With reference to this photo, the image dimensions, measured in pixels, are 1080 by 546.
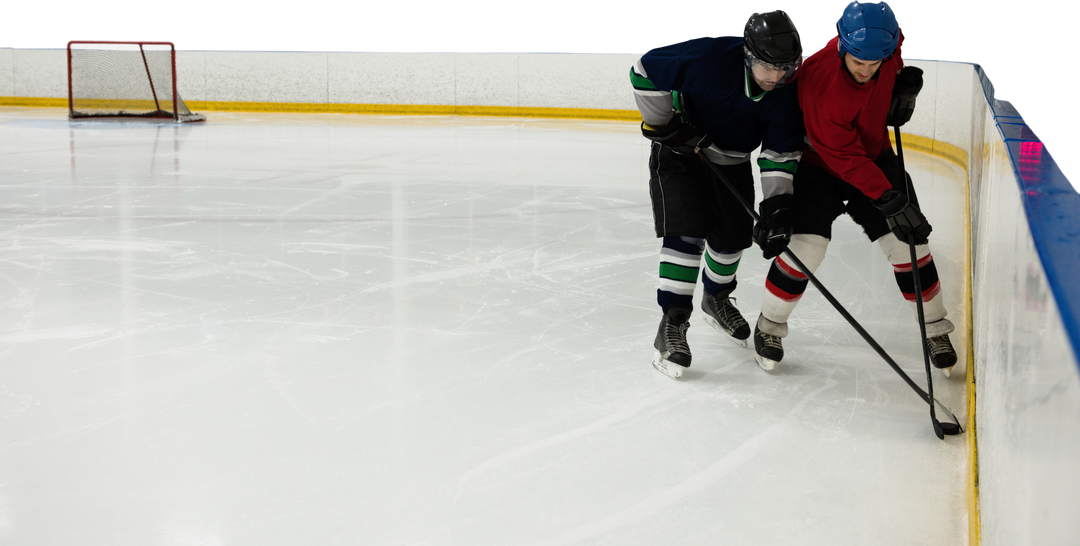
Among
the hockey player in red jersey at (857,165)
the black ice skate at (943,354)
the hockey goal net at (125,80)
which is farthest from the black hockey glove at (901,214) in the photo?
the hockey goal net at (125,80)

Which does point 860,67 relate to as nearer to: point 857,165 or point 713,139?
point 857,165

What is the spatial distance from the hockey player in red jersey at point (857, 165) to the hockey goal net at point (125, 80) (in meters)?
8.44

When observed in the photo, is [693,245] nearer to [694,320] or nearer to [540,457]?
[694,320]

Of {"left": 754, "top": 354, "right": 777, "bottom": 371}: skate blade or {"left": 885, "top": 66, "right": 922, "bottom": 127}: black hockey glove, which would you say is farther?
{"left": 754, "top": 354, "right": 777, "bottom": 371}: skate blade

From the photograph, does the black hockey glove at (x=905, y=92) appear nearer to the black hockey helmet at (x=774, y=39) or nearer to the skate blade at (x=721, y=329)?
the black hockey helmet at (x=774, y=39)

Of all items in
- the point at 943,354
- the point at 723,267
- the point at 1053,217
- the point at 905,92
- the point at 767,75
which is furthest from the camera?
the point at 723,267

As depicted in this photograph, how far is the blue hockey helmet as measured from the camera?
1992mm

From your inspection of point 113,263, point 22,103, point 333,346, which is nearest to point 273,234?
point 113,263

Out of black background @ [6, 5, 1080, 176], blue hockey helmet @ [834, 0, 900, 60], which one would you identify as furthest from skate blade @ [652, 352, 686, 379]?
black background @ [6, 5, 1080, 176]

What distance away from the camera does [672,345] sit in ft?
7.87

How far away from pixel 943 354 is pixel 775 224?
58 cm

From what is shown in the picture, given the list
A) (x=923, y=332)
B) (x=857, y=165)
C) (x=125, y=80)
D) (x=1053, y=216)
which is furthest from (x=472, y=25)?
(x=1053, y=216)

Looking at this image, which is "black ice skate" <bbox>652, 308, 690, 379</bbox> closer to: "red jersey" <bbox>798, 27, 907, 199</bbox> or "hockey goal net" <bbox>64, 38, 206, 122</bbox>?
"red jersey" <bbox>798, 27, 907, 199</bbox>

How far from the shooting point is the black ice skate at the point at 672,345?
92.5 inches
